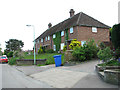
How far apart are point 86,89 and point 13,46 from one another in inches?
3040

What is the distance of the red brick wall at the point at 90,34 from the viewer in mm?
23013

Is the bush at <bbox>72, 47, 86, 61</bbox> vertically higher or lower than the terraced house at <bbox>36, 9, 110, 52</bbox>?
lower

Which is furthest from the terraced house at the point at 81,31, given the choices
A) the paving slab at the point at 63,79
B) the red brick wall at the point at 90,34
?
the paving slab at the point at 63,79

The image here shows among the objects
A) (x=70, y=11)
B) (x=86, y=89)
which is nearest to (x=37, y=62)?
(x=86, y=89)

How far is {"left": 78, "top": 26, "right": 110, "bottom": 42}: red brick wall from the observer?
23013mm

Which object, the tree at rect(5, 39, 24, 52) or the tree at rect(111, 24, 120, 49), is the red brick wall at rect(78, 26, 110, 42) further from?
the tree at rect(5, 39, 24, 52)

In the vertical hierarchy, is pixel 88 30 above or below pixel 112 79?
above

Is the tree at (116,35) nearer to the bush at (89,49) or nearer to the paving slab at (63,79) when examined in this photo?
the paving slab at (63,79)

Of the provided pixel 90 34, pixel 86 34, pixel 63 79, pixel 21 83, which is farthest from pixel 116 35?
pixel 90 34

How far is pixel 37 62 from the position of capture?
60.5 feet

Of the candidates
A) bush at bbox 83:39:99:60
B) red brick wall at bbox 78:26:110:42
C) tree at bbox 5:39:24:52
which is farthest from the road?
tree at bbox 5:39:24:52

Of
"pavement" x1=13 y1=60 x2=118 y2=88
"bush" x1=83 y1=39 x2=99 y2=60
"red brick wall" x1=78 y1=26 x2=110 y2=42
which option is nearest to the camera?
"pavement" x1=13 y1=60 x2=118 y2=88

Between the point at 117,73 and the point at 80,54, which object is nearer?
the point at 117,73

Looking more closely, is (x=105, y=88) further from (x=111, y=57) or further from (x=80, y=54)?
(x=80, y=54)
